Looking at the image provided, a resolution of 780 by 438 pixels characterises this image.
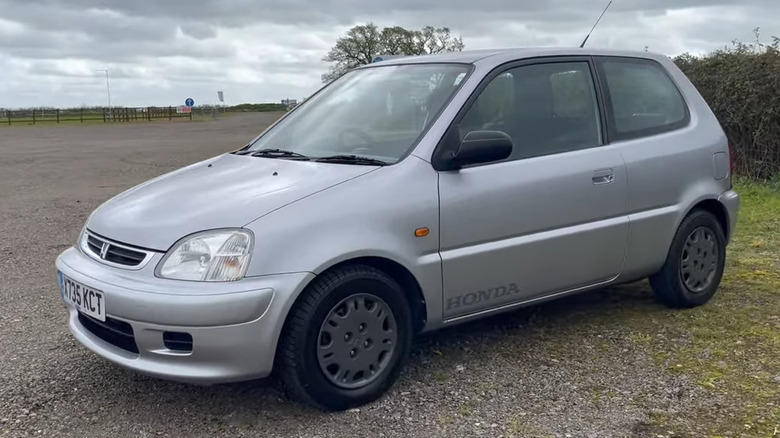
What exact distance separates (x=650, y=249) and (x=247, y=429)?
265 cm

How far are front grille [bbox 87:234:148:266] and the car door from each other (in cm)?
141

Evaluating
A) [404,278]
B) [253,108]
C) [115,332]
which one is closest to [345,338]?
[404,278]

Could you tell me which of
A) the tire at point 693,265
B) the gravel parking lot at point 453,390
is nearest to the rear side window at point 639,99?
the tire at point 693,265

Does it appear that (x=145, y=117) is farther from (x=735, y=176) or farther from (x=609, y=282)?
(x=609, y=282)

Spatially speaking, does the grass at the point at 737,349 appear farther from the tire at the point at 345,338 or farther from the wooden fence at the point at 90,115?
the wooden fence at the point at 90,115

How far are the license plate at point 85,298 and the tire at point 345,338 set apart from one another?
2.67 ft

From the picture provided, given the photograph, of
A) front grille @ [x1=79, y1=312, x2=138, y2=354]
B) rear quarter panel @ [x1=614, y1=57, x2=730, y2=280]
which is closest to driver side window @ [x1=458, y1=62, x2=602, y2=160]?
rear quarter panel @ [x1=614, y1=57, x2=730, y2=280]

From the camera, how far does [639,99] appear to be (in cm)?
470

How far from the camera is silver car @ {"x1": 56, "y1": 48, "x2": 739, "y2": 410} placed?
3.18 metres

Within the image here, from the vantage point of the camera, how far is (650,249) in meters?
4.58

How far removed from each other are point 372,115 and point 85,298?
175 centimetres

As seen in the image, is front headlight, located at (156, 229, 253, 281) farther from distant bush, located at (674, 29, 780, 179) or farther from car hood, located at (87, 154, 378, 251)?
distant bush, located at (674, 29, 780, 179)

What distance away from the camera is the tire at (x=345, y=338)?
326cm

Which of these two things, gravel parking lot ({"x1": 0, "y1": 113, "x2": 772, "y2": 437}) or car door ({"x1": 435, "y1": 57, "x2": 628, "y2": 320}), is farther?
car door ({"x1": 435, "y1": 57, "x2": 628, "y2": 320})
